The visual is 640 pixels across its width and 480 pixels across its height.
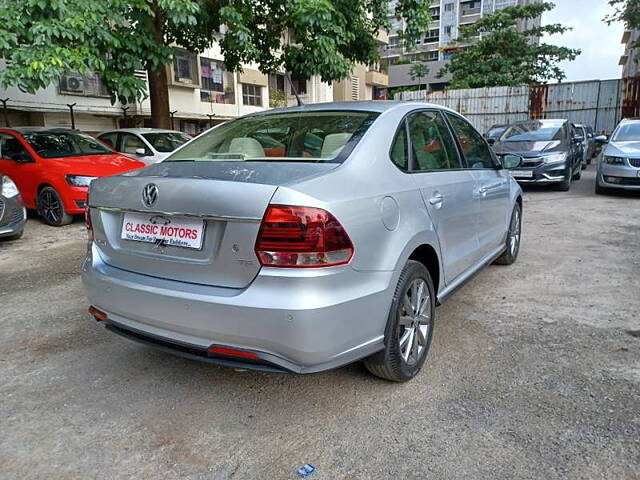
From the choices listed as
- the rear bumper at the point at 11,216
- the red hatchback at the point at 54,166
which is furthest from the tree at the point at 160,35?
the rear bumper at the point at 11,216

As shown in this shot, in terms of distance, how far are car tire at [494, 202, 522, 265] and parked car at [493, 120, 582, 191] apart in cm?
518

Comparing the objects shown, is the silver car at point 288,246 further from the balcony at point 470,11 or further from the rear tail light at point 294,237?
the balcony at point 470,11

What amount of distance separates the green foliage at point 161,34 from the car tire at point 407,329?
20.4 ft

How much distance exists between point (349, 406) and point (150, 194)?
144 cm

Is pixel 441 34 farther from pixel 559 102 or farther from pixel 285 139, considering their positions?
pixel 285 139

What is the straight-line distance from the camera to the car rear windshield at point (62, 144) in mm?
7648

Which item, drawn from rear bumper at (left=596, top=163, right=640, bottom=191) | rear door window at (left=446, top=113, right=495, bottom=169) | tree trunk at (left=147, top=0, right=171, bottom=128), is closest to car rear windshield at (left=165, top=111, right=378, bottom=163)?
rear door window at (left=446, top=113, right=495, bottom=169)

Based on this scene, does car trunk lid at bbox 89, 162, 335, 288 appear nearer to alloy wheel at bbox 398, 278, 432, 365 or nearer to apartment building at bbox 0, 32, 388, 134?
alloy wheel at bbox 398, 278, 432, 365

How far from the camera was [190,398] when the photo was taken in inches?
104

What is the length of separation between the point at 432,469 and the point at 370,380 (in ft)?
2.45

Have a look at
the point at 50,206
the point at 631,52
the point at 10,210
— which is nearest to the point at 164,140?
the point at 50,206

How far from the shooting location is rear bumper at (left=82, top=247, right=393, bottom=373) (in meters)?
2.07

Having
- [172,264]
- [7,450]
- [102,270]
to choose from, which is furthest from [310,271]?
[7,450]

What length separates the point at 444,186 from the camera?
310 cm
